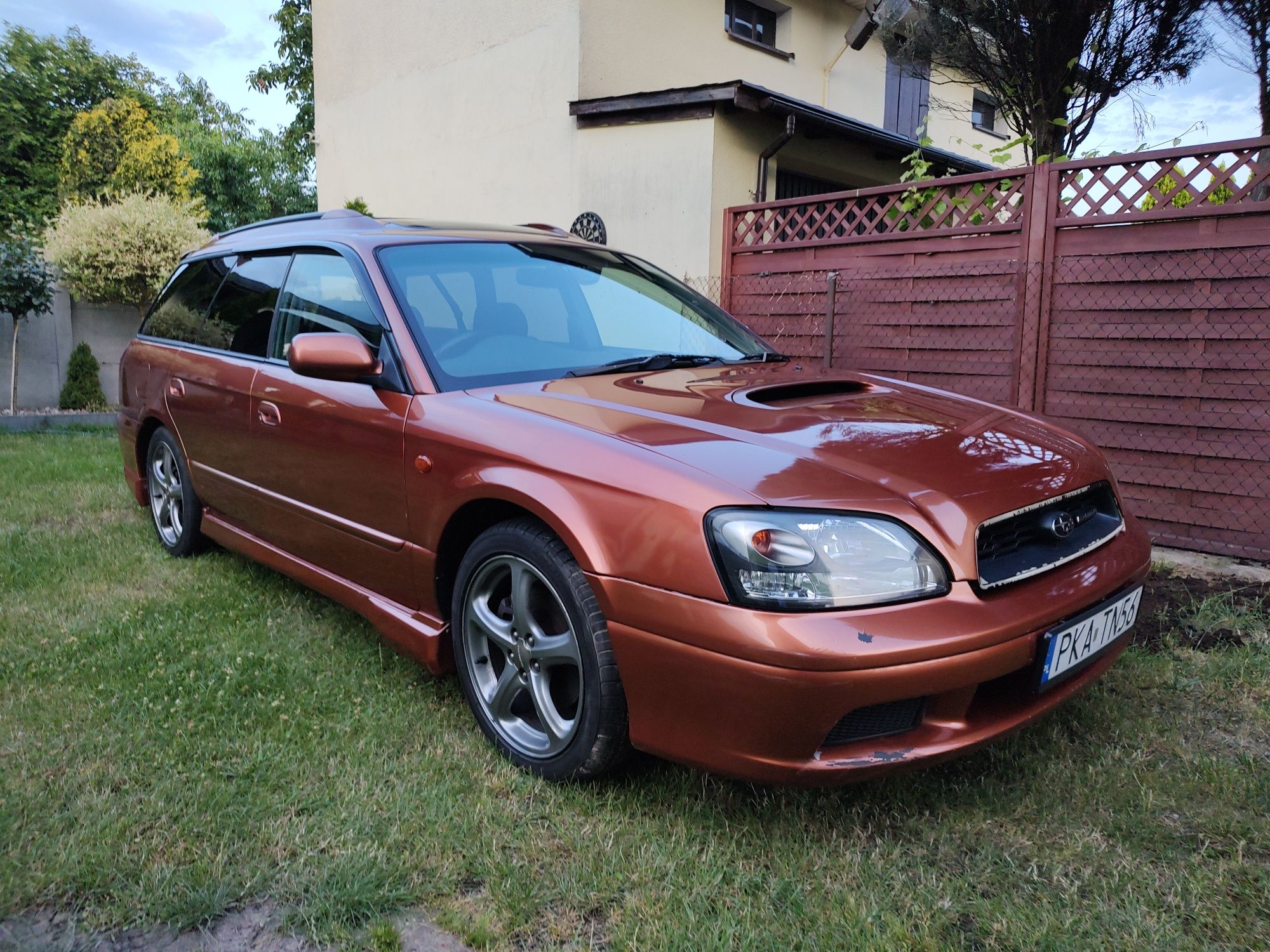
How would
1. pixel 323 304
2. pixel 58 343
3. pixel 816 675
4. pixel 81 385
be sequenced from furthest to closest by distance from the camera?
pixel 58 343
pixel 81 385
pixel 323 304
pixel 816 675

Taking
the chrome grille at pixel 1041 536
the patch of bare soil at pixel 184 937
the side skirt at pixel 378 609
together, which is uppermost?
the chrome grille at pixel 1041 536

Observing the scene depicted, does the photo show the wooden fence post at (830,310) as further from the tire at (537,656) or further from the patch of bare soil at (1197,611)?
the tire at (537,656)

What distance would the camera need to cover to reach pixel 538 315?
302 centimetres

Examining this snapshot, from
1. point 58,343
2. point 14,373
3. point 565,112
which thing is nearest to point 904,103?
point 565,112

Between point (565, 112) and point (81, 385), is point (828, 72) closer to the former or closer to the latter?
point (565, 112)

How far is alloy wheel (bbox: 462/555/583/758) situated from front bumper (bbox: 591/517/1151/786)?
0.28 metres

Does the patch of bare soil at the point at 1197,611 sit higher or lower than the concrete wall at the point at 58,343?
lower

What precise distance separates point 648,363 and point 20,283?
9332mm

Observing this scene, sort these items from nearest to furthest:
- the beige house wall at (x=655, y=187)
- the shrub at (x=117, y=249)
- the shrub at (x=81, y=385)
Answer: the beige house wall at (x=655, y=187), the shrub at (x=117, y=249), the shrub at (x=81, y=385)

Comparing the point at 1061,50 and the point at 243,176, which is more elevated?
the point at 243,176

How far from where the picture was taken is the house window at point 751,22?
37.1ft

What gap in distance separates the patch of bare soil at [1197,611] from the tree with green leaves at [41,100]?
26.3 meters

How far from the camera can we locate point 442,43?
11.3m

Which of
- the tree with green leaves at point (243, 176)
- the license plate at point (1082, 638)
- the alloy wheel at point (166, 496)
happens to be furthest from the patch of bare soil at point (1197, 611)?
the tree with green leaves at point (243, 176)
